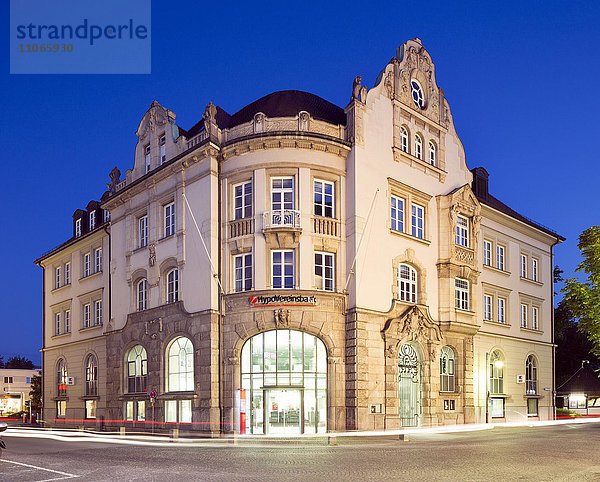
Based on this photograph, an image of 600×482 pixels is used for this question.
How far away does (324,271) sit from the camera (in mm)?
36594

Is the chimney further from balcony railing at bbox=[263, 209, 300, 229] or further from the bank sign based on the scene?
the bank sign

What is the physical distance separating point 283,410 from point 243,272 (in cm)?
695

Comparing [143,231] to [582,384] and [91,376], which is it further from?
[582,384]

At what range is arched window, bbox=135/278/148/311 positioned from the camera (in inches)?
1686

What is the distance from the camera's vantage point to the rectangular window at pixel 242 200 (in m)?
36.9

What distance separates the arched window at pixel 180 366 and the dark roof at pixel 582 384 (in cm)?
3980

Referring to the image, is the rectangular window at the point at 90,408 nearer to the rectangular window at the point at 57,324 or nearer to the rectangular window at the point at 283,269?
the rectangular window at the point at 57,324

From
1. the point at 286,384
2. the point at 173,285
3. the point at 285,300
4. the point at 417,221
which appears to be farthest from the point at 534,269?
the point at 173,285

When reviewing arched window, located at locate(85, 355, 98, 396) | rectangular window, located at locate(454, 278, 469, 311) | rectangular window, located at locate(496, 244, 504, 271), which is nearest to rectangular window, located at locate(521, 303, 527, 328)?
rectangular window, located at locate(496, 244, 504, 271)

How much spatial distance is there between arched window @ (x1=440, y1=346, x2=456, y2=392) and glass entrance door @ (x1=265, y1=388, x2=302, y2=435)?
1031cm

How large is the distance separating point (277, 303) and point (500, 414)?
20.7 meters

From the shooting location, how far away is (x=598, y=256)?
36.3 m

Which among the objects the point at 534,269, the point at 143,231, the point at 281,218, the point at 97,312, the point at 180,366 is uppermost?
the point at 143,231

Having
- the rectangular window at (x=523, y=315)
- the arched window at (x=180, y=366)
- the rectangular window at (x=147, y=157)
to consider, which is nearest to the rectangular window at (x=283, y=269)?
the arched window at (x=180, y=366)
